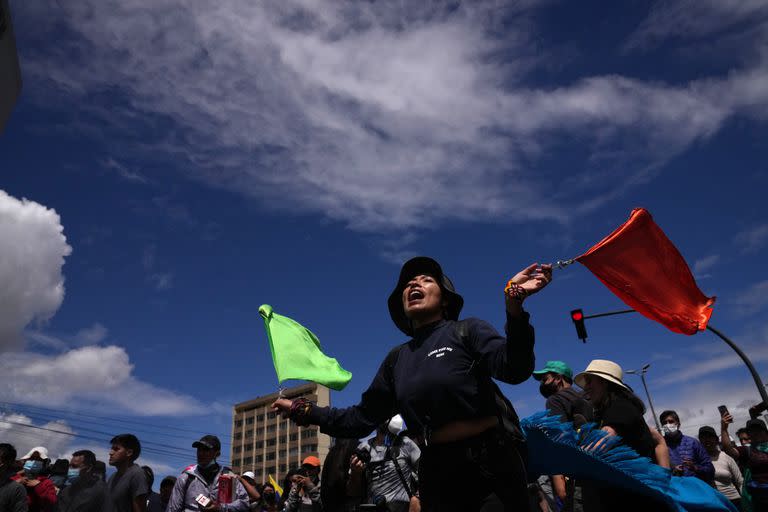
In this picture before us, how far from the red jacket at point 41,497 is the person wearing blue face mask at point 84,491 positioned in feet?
5.82

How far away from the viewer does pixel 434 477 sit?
263cm

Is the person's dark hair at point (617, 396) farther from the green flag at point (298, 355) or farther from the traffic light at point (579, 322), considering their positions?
the traffic light at point (579, 322)

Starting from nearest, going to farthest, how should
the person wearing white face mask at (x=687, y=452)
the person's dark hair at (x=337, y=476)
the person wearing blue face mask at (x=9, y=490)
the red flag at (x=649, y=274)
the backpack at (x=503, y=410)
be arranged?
1. the backpack at (x=503, y=410)
2. the red flag at (x=649, y=274)
3. the person's dark hair at (x=337, y=476)
4. the person wearing white face mask at (x=687, y=452)
5. the person wearing blue face mask at (x=9, y=490)

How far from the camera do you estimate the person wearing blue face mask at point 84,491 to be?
21.5 ft

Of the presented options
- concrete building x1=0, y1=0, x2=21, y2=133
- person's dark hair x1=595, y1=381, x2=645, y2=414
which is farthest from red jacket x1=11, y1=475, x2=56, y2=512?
concrete building x1=0, y1=0, x2=21, y2=133

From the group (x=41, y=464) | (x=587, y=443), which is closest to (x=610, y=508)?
(x=587, y=443)

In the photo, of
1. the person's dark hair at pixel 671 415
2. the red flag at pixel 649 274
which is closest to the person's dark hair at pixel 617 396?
the red flag at pixel 649 274

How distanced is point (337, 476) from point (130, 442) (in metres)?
3.04

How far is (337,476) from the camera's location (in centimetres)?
577

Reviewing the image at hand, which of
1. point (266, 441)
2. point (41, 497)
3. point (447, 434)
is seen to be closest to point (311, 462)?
Answer: point (41, 497)

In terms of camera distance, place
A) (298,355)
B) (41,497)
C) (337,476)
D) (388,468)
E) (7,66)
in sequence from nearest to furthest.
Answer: (7,66), (298,355), (388,468), (337,476), (41,497)

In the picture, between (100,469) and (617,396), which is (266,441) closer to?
(100,469)

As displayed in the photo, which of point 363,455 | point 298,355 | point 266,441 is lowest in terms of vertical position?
point 363,455

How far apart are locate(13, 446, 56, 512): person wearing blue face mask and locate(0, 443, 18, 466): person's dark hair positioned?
2.91 feet
